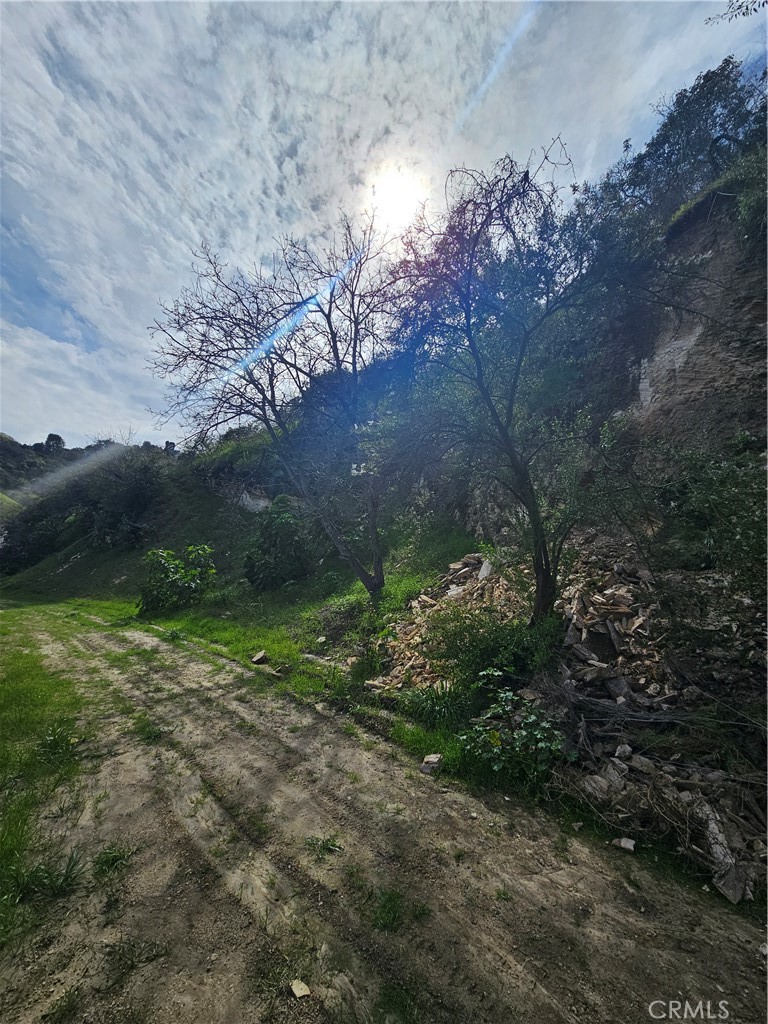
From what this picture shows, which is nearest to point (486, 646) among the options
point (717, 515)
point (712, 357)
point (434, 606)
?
point (434, 606)

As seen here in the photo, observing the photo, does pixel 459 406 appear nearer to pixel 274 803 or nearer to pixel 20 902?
pixel 274 803

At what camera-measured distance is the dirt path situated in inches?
91.0

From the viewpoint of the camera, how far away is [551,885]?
3076mm

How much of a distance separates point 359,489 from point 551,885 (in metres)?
9.95

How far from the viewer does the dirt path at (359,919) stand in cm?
231

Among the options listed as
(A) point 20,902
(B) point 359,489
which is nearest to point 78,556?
(B) point 359,489

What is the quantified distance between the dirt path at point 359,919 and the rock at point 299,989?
3 cm

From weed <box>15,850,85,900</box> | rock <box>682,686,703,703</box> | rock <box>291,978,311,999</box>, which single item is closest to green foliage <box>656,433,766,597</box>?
rock <box>682,686,703,703</box>

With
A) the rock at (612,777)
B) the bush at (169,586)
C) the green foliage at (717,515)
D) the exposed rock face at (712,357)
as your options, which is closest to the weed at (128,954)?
the rock at (612,777)

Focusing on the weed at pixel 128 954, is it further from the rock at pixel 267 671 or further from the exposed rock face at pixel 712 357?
the exposed rock face at pixel 712 357

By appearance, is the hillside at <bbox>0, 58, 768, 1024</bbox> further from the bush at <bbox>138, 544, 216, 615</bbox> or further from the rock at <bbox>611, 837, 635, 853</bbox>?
the bush at <bbox>138, 544, 216, 615</bbox>

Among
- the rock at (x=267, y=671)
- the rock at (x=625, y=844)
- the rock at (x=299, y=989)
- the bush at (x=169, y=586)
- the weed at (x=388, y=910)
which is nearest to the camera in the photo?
the rock at (x=299, y=989)

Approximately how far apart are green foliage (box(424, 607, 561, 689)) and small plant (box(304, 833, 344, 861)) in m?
2.81

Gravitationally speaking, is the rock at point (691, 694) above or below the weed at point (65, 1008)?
above
